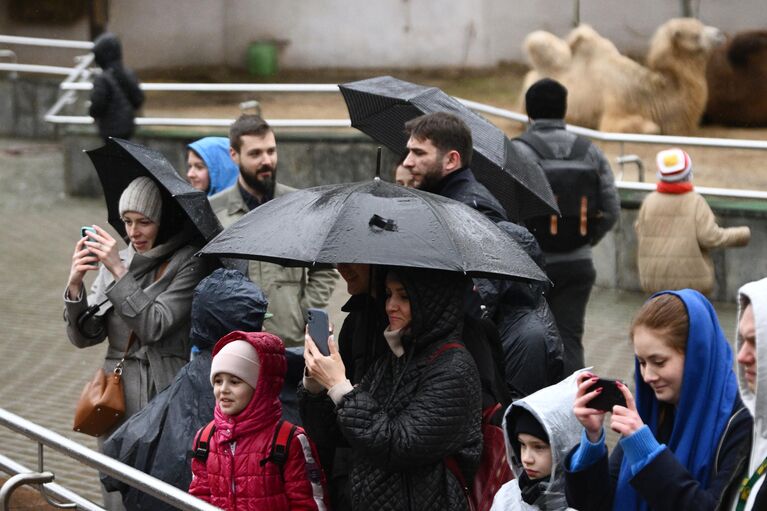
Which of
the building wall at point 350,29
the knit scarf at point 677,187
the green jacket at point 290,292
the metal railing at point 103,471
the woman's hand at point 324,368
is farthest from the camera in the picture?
the building wall at point 350,29

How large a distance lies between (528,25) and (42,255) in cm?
988

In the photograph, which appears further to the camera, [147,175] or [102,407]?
[147,175]

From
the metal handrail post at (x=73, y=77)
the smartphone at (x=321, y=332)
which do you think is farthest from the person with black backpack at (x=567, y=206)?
the metal handrail post at (x=73, y=77)

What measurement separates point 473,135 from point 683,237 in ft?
7.41

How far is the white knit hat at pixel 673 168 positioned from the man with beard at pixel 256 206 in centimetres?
242

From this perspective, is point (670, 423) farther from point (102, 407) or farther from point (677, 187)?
point (677, 187)

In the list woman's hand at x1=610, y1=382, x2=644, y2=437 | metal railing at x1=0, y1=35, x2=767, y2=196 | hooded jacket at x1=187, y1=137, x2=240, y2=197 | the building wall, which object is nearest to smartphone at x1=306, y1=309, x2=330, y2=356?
woman's hand at x1=610, y1=382, x2=644, y2=437

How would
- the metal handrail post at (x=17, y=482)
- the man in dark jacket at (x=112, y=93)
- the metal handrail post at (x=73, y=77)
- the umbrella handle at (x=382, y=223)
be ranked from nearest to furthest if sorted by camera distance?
the umbrella handle at (x=382, y=223) < the metal handrail post at (x=17, y=482) < the man in dark jacket at (x=112, y=93) < the metal handrail post at (x=73, y=77)

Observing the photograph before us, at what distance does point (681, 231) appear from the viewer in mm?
8312

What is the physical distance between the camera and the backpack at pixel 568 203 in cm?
768

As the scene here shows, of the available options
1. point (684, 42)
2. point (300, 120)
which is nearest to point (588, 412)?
point (300, 120)

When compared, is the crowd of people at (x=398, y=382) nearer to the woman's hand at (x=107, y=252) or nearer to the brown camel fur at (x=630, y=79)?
the woman's hand at (x=107, y=252)

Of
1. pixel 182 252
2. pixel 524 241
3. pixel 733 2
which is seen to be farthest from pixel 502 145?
pixel 733 2

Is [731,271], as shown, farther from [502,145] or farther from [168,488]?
[168,488]
